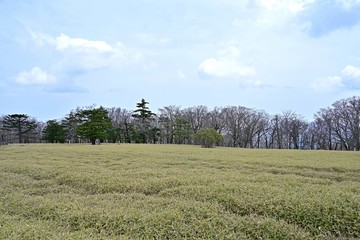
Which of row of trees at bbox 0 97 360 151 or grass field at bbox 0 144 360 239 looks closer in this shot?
grass field at bbox 0 144 360 239

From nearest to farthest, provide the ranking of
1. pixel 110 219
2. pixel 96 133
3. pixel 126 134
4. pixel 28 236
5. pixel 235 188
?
1. pixel 28 236
2. pixel 110 219
3. pixel 235 188
4. pixel 96 133
5. pixel 126 134

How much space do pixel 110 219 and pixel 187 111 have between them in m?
40.7

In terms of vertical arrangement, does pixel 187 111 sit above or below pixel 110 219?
above

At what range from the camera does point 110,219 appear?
295 centimetres

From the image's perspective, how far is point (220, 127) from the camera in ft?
132

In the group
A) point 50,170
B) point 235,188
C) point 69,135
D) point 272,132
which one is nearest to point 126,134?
point 69,135

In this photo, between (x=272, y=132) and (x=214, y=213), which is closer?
(x=214, y=213)

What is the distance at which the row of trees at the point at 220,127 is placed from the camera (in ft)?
106

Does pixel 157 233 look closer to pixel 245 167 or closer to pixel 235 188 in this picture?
pixel 235 188

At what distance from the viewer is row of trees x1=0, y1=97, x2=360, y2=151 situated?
3217 centimetres

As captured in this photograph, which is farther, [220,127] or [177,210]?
[220,127]

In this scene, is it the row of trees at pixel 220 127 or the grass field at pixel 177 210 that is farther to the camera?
the row of trees at pixel 220 127

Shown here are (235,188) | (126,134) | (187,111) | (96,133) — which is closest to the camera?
(235,188)

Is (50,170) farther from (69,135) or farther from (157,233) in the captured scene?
(69,135)
